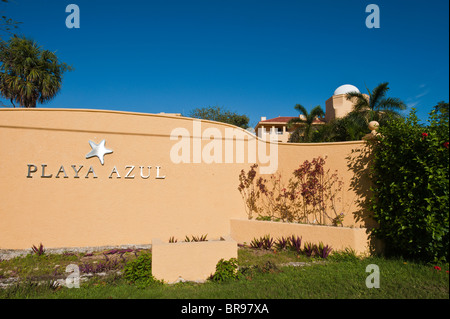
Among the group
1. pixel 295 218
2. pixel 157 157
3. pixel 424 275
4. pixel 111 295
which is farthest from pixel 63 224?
pixel 424 275

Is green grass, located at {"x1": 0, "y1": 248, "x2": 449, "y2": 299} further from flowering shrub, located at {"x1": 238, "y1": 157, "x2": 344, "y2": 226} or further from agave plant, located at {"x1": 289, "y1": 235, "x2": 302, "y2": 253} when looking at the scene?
flowering shrub, located at {"x1": 238, "y1": 157, "x2": 344, "y2": 226}

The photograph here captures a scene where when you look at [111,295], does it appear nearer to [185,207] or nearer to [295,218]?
[185,207]

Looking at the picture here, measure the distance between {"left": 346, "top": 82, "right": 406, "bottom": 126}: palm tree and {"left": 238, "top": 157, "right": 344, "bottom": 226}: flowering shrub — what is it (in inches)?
393

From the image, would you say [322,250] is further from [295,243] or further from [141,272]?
[141,272]

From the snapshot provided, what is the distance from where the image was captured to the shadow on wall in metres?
6.84

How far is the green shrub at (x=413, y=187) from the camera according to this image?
15.8 feet

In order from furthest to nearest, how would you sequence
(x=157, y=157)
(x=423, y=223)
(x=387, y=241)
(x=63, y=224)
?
(x=157, y=157), (x=63, y=224), (x=387, y=241), (x=423, y=223)

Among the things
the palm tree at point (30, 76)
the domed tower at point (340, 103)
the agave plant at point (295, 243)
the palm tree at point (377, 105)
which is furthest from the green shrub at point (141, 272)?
the domed tower at point (340, 103)

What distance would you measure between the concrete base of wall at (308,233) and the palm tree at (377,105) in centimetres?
1120

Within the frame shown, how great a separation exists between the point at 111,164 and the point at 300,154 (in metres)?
5.69

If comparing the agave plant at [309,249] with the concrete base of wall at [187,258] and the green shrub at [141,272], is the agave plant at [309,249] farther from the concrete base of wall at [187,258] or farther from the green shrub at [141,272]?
the green shrub at [141,272]

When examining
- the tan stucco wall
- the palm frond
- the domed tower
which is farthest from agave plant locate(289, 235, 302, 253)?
the domed tower

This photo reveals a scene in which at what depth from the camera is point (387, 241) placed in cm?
639

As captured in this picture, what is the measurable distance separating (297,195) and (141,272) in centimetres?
503
